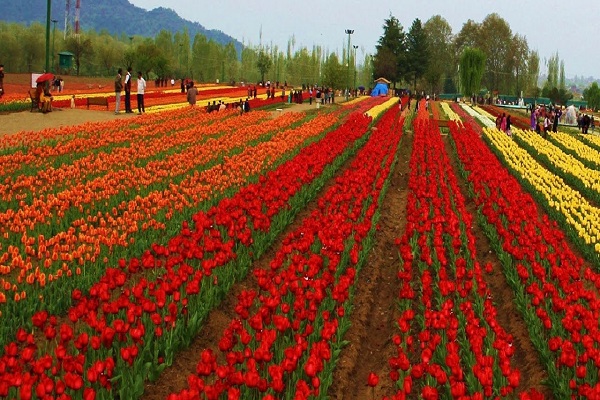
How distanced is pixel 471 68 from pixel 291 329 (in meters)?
78.5

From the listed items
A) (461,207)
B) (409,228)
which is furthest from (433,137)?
(409,228)

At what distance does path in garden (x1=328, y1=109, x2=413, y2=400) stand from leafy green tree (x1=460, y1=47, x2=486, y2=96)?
72.0 m

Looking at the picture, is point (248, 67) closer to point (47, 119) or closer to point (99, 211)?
point (47, 119)

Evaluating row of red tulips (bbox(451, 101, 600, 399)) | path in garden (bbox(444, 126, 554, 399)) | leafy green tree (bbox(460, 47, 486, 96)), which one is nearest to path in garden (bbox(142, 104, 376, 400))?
path in garden (bbox(444, 126, 554, 399))

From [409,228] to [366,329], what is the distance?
2.62m

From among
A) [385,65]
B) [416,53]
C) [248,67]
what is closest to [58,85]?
[385,65]

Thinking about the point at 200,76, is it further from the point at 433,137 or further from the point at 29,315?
the point at 29,315

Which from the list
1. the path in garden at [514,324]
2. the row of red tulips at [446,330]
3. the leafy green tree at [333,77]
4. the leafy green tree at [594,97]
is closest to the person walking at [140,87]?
the row of red tulips at [446,330]

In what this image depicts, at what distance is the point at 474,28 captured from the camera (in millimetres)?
113688

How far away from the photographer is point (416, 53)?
98.4 metres

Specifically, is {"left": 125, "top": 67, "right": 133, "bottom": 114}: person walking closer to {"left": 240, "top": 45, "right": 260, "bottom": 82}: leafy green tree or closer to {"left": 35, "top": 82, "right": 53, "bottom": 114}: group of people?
{"left": 35, "top": 82, "right": 53, "bottom": 114}: group of people

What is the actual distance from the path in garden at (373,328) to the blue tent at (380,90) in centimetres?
7251

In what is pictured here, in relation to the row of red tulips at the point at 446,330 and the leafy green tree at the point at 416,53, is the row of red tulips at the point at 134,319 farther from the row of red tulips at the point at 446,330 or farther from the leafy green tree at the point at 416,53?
the leafy green tree at the point at 416,53

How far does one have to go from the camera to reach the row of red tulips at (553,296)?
16.4ft
